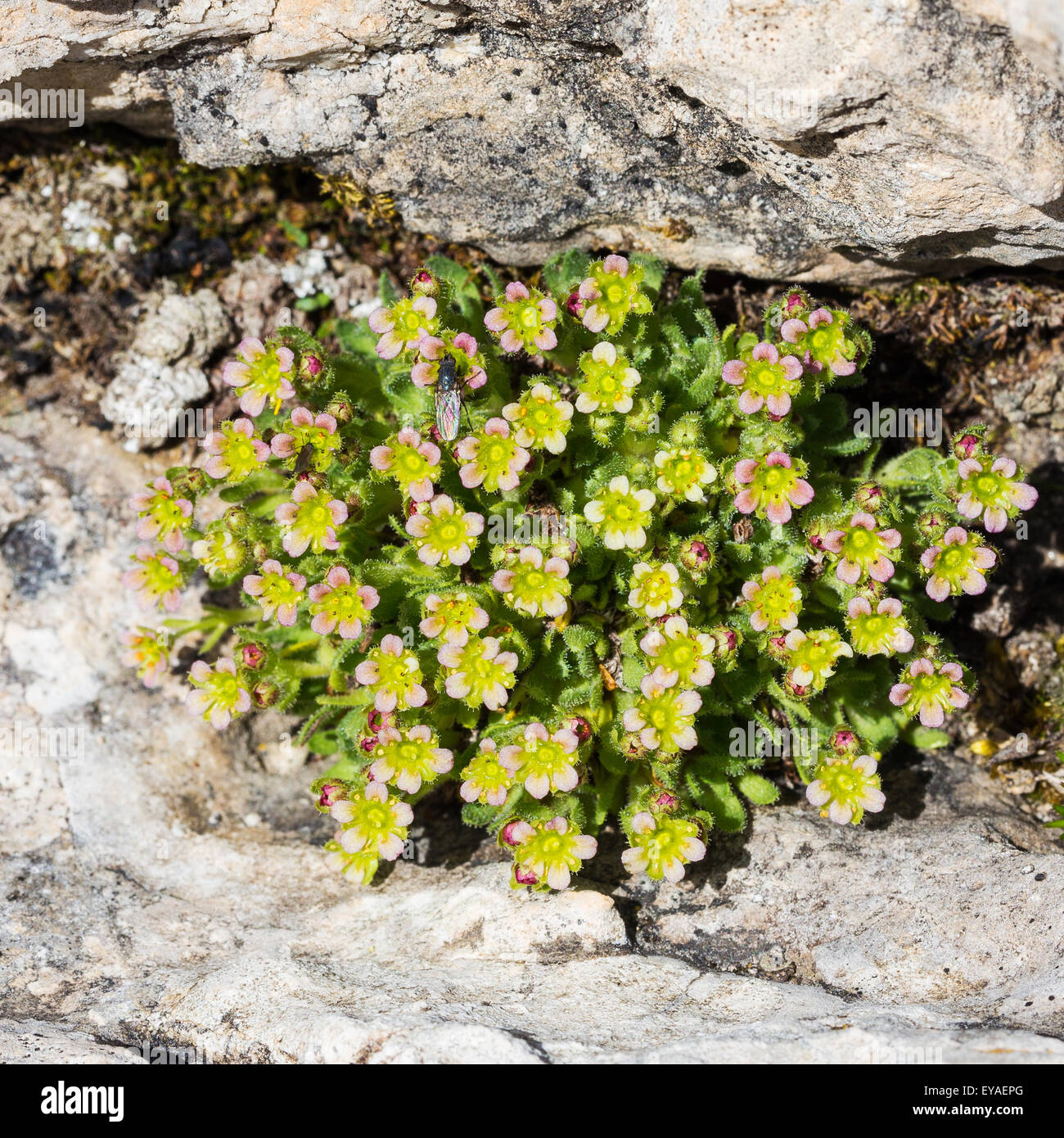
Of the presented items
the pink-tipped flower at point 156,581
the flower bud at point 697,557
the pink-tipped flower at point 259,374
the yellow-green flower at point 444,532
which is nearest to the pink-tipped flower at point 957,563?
the flower bud at point 697,557

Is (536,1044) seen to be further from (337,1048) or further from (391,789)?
(391,789)

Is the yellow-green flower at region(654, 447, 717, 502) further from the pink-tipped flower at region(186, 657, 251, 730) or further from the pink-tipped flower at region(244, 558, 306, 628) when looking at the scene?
the pink-tipped flower at region(186, 657, 251, 730)

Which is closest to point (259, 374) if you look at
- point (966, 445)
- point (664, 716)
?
point (664, 716)

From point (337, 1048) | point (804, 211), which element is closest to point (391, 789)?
point (337, 1048)

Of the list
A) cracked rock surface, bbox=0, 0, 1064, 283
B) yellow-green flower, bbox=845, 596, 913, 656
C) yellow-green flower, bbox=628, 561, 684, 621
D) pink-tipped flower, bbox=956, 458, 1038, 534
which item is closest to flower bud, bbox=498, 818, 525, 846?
yellow-green flower, bbox=628, 561, 684, 621

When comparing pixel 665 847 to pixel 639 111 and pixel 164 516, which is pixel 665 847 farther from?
pixel 639 111
